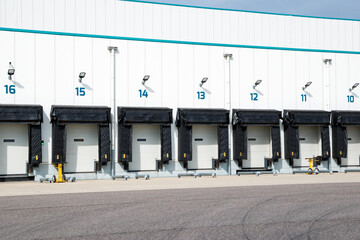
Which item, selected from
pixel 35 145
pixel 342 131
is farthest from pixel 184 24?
pixel 342 131

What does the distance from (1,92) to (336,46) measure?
18203 mm

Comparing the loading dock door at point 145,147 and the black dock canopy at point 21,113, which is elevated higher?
the black dock canopy at point 21,113

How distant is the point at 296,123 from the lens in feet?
81.5

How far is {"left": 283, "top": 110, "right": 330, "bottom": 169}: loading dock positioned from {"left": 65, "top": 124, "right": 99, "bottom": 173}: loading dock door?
9731 millimetres

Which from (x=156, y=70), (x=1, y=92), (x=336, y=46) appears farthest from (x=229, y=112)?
(x=1, y=92)

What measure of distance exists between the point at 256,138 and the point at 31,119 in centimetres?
1118

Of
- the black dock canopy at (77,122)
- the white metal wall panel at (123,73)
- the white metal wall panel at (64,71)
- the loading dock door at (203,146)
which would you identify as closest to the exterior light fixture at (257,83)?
the loading dock door at (203,146)

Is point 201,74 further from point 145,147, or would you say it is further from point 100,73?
point 100,73

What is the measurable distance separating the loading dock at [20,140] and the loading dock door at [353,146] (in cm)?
1619

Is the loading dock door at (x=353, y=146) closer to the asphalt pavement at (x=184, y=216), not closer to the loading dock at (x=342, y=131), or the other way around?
the loading dock at (x=342, y=131)

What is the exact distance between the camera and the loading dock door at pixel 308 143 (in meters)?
25.7

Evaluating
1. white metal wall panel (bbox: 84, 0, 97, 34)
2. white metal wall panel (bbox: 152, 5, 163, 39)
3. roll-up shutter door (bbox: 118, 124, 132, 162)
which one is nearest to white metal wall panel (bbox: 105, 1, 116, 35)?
white metal wall panel (bbox: 84, 0, 97, 34)

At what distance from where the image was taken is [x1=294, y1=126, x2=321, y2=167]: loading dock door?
25703mm

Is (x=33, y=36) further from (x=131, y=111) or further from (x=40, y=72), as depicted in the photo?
(x=131, y=111)
